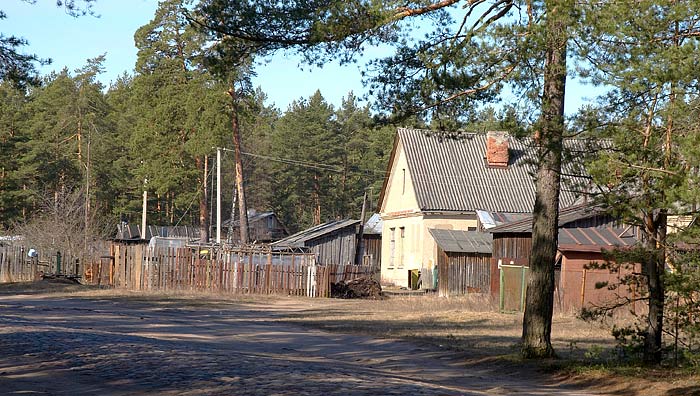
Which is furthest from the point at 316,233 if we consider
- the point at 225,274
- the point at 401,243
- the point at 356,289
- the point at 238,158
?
the point at 225,274

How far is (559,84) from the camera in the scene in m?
16.0

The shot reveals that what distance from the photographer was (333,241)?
187ft

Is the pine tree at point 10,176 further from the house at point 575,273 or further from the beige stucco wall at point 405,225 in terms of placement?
the house at point 575,273

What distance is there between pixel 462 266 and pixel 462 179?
9.20m

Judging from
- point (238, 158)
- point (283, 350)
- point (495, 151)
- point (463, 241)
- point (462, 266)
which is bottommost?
point (283, 350)

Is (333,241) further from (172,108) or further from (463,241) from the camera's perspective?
(463,241)

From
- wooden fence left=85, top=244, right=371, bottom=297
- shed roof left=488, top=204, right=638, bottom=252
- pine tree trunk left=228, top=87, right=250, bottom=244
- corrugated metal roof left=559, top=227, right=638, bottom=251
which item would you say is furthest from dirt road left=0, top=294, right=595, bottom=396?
pine tree trunk left=228, top=87, right=250, bottom=244

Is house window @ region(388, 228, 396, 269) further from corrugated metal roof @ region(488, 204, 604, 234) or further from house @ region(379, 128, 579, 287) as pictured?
corrugated metal roof @ region(488, 204, 604, 234)

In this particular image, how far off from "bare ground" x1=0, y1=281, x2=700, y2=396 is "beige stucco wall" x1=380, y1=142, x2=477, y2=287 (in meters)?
14.6

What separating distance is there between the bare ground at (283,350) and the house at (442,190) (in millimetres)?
14588

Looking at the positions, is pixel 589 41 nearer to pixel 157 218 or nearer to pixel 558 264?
pixel 558 264

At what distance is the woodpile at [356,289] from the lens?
39750mm

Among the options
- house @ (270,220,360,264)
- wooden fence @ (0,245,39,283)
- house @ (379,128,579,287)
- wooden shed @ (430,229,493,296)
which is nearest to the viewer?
wooden shed @ (430,229,493,296)

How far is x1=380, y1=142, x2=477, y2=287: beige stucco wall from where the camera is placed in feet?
161
